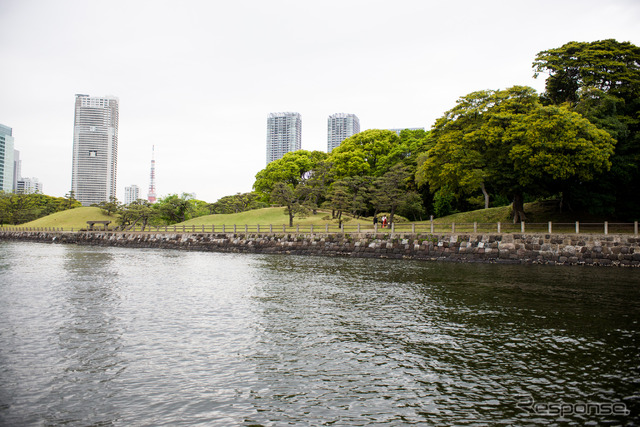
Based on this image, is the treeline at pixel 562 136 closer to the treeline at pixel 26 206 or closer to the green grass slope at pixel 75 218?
the green grass slope at pixel 75 218

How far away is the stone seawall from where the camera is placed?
3025 cm

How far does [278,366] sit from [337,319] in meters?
4.50

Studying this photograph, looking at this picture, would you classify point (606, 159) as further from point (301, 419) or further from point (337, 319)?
point (301, 419)

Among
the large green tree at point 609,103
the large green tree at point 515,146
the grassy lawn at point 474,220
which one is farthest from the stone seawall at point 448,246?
the large green tree at point 609,103

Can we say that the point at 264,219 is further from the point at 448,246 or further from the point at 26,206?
the point at 26,206

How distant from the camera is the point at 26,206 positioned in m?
116

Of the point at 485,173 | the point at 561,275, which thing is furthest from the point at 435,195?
the point at 561,275

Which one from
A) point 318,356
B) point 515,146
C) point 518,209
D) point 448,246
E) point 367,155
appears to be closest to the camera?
point 318,356

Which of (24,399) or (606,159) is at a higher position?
(606,159)

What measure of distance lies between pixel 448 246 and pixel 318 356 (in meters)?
28.0

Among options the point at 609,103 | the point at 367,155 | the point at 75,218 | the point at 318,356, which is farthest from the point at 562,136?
the point at 75,218

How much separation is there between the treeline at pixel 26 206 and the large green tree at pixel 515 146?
114779 mm

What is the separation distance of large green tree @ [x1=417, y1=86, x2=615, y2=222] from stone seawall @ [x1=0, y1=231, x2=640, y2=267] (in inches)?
226

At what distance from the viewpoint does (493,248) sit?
110 feet
